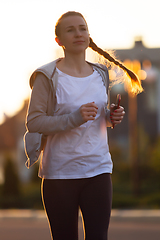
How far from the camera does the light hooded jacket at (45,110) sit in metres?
2.08

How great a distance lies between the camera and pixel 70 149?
7.02ft

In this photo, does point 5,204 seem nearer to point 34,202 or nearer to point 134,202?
point 34,202

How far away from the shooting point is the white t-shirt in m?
2.13

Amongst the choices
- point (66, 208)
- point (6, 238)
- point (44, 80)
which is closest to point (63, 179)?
point (66, 208)

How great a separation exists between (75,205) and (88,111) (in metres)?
0.49

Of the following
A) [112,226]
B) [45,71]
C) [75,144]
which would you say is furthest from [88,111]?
[112,226]

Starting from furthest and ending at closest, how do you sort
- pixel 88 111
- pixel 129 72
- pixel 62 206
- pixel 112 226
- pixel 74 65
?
pixel 112 226
pixel 129 72
pixel 74 65
pixel 62 206
pixel 88 111

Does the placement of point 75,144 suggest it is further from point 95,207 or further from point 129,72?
point 129,72

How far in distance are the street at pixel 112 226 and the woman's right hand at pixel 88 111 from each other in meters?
4.33

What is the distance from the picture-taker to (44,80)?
2148 mm

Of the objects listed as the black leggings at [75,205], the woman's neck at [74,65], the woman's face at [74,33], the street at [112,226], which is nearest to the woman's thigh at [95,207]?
the black leggings at [75,205]

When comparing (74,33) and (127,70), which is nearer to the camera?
(74,33)

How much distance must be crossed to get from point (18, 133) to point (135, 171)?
13385 mm

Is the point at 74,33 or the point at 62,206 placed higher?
the point at 74,33
